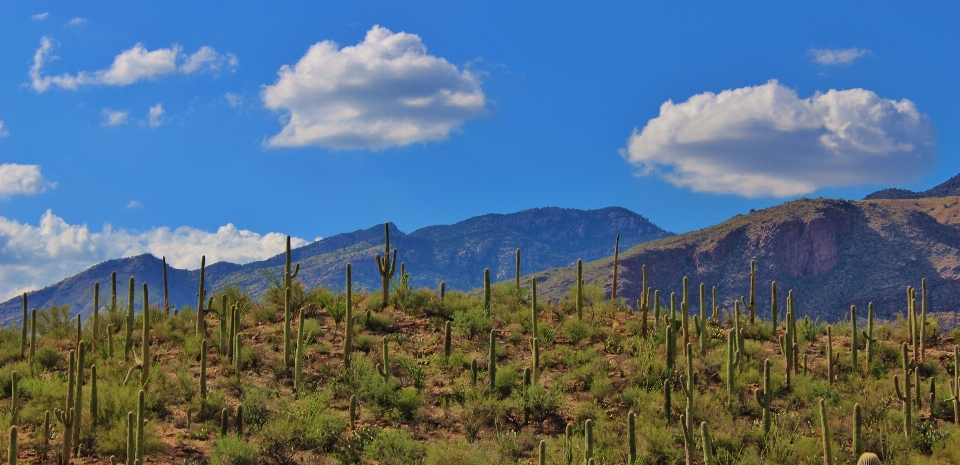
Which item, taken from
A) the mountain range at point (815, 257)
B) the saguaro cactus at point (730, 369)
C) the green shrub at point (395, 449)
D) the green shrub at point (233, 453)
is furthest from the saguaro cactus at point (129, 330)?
the mountain range at point (815, 257)

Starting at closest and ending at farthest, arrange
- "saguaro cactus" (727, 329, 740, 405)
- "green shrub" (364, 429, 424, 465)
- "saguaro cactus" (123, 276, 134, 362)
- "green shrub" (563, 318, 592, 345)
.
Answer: "green shrub" (364, 429, 424, 465) → "saguaro cactus" (727, 329, 740, 405) → "saguaro cactus" (123, 276, 134, 362) → "green shrub" (563, 318, 592, 345)

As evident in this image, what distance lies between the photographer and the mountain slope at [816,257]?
283 feet

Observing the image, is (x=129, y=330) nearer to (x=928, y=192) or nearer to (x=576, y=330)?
(x=576, y=330)

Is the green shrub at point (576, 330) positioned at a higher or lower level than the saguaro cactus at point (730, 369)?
higher

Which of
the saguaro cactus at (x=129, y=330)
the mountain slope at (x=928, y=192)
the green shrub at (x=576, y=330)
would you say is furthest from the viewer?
the mountain slope at (x=928, y=192)

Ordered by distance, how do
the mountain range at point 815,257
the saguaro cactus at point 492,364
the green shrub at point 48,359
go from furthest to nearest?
1. the mountain range at point 815,257
2. the green shrub at point 48,359
3. the saguaro cactus at point 492,364

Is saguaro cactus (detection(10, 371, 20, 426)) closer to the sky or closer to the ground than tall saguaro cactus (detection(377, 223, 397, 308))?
closer to the ground

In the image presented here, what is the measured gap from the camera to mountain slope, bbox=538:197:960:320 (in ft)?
283

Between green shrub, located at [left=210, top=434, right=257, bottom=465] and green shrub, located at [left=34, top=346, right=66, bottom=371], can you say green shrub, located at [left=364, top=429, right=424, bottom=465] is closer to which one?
green shrub, located at [left=210, top=434, right=257, bottom=465]

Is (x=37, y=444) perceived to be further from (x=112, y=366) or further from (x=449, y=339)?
(x=449, y=339)

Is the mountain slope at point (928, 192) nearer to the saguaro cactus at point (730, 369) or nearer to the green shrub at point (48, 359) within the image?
the saguaro cactus at point (730, 369)

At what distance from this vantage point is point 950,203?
112 metres

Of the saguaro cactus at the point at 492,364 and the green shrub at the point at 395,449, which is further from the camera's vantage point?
the saguaro cactus at the point at 492,364

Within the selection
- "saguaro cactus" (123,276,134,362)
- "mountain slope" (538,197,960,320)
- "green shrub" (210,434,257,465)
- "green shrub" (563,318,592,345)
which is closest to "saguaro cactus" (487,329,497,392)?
"green shrub" (563,318,592,345)
